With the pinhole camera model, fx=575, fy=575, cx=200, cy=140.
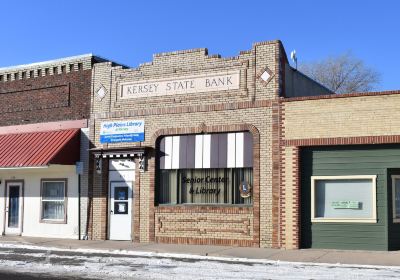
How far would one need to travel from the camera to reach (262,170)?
17.6 meters

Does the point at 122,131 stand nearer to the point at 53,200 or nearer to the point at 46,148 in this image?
the point at 46,148

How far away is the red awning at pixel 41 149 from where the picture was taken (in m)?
20.2

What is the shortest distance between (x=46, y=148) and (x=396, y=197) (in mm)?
12017

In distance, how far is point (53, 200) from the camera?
21.6 meters

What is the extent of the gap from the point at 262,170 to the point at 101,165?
613 centimetres

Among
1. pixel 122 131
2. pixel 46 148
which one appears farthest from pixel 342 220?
pixel 46 148

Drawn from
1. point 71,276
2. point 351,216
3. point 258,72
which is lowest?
point 71,276

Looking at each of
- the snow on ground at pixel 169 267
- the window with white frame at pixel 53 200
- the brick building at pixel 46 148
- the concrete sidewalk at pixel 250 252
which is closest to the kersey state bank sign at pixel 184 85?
the brick building at pixel 46 148

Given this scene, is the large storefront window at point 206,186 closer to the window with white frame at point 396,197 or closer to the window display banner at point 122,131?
the window display banner at point 122,131

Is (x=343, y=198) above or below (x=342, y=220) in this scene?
above

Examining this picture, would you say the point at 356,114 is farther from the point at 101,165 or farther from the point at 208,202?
the point at 101,165

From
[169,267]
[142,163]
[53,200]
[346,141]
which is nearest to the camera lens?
[169,267]

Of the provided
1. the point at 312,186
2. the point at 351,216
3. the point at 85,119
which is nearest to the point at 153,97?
the point at 85,119

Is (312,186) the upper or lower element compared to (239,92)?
lower
